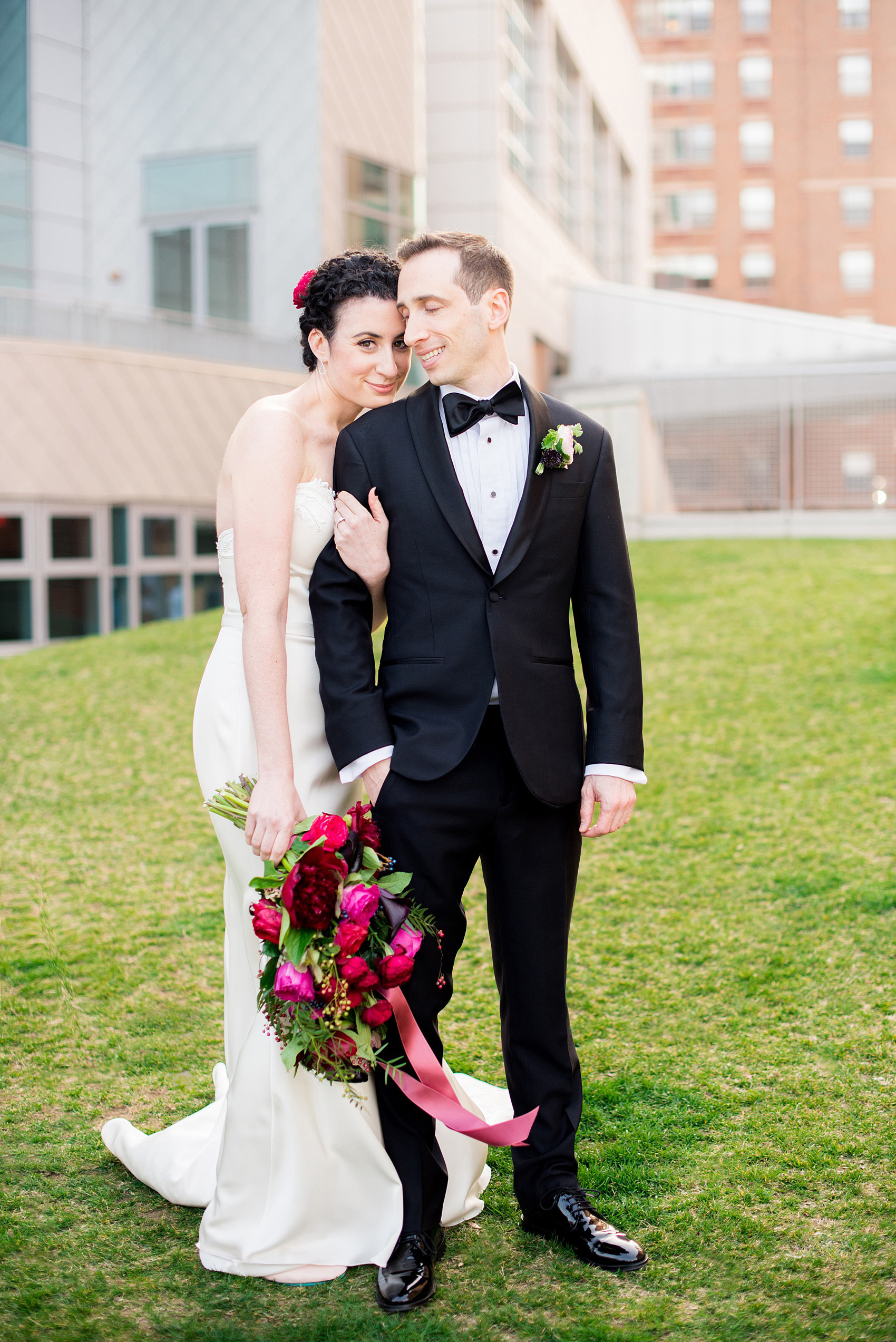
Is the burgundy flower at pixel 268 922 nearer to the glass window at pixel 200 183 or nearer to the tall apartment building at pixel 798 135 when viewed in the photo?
the glass window at pixel 200 183

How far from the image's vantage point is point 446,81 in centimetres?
2217

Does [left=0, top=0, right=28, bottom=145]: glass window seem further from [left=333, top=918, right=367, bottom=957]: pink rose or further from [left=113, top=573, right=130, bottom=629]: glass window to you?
[left=333, top=918, right=367, bottom=957]: pink rose

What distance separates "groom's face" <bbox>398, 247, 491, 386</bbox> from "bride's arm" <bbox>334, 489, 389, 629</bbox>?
35 cm

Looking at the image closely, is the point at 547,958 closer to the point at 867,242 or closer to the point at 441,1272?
the point at 441,1272

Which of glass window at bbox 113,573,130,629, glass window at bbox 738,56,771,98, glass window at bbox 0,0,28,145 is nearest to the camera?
glass window at bbox 113,573,130,629

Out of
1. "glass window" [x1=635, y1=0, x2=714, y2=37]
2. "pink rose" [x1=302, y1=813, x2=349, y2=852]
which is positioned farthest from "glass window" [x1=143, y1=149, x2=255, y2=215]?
"glass window" [x1=635, y1=0, x2=714, y2=37]

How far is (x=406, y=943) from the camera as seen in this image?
8.81 feet

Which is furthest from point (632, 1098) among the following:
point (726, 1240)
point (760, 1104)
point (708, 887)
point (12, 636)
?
point (12, 636)

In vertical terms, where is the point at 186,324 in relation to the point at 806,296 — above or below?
below

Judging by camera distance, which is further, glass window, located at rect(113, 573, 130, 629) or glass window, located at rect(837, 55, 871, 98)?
glass window, located at rect(837, 55, 871, 98)

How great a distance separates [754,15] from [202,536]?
42432 millimetres

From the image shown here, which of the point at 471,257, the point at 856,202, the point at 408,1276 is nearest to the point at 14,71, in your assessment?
→ the point at 471,257

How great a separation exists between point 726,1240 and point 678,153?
52.6 m

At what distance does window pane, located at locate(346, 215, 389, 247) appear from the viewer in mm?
19484
